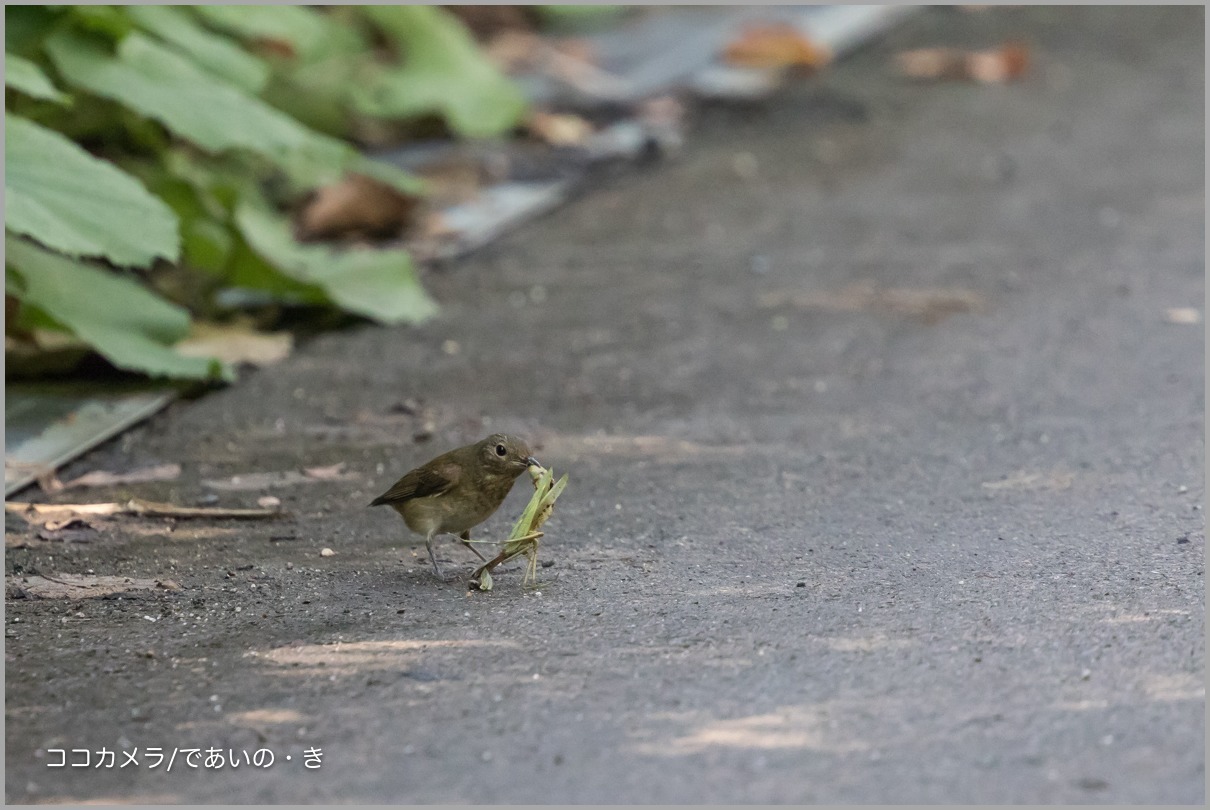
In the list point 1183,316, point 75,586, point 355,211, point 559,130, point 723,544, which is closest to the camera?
point 75,586

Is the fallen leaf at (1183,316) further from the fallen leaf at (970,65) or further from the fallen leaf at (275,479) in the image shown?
Answer: the fallen leaf at (970,65)

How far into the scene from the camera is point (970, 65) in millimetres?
11055

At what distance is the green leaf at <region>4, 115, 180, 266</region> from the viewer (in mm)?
4793

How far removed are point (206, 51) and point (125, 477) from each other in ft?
6.64

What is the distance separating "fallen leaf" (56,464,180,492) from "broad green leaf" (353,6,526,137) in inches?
136

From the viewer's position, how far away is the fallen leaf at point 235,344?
611 centimetres

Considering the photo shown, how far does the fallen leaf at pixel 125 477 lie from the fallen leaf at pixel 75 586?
2.68ft

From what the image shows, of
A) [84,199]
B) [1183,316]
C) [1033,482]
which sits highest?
[84,199]

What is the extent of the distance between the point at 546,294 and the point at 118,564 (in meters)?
3.18

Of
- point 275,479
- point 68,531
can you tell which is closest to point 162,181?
point 275,479

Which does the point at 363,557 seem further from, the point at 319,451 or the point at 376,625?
the point at 319,451

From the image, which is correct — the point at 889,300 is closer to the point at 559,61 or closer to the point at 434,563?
the point at 434,563

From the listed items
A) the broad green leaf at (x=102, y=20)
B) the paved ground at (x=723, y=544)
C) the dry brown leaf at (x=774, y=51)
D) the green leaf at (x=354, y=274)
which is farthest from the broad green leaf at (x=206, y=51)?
the dry brown leaf at (x=774, y=51)

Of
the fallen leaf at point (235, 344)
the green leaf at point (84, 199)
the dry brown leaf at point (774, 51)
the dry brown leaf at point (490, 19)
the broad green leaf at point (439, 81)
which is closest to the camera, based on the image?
the green leaf at point (84, 199)
